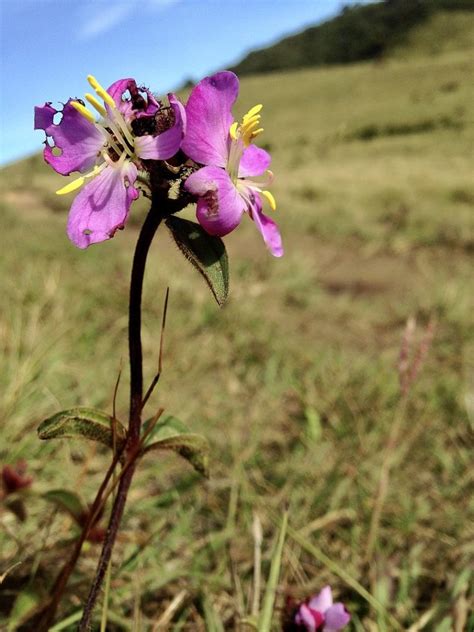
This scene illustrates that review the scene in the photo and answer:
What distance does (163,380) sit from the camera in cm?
203

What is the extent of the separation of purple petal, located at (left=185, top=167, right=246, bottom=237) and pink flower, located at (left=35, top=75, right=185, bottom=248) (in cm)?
4

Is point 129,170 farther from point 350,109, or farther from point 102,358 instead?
point 350,109

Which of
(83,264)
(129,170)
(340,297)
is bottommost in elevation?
(340,297)

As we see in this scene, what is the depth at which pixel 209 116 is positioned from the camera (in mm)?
712

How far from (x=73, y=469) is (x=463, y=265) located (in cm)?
280

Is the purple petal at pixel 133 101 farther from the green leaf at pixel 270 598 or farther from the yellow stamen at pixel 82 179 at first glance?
the green leaf at pixel 270 598

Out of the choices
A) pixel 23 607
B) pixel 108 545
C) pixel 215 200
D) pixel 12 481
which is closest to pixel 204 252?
pixel 215 200

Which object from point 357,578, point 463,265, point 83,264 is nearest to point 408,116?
point 463,265

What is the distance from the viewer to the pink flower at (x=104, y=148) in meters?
0.68

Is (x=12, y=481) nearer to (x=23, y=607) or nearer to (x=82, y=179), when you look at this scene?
(x=23, y=607)

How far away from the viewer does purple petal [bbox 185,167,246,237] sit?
684 mm

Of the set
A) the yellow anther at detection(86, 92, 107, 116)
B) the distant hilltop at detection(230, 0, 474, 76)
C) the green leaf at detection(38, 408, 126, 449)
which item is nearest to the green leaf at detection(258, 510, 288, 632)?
the green leaf at detection(38, 408, 126, 449)

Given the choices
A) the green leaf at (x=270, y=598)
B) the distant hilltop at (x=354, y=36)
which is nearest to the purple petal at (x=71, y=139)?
the green leaf at (x=270, y=598)

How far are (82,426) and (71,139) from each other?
344 millimetres
